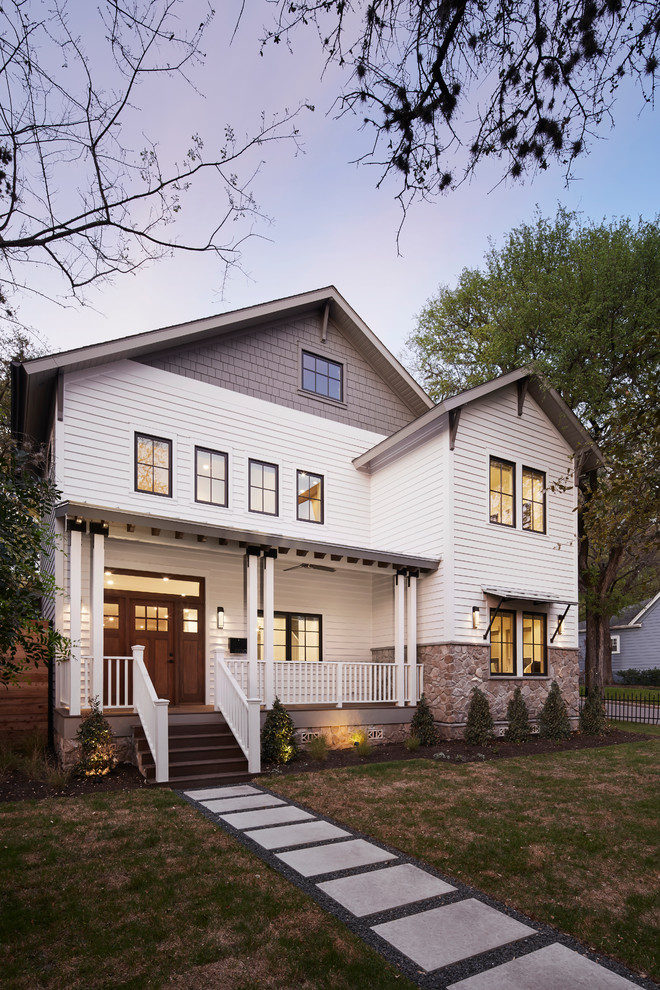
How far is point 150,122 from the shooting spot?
526cm

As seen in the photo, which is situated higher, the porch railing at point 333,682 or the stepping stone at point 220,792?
the porch railing at point 333,682

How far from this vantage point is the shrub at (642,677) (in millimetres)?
29141

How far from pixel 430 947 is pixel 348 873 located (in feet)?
4.31

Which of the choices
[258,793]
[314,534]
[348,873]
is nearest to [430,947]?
[348,873]

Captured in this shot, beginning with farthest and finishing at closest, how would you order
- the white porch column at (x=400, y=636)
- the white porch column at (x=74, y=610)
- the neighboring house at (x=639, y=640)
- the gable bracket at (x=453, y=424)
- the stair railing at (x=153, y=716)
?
the neighboring house at (x=639, y=640), the gable bracket at (x=453, y=424), the white porch column at (x=400, y=636), the white porch column at (x=74, y=610), the stair railing at (x=153, y=716)

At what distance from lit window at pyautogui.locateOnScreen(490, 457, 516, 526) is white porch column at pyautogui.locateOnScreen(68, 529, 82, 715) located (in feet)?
26.0

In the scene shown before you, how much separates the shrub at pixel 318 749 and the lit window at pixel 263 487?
4.41 m

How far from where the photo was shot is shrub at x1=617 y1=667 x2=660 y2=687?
95.6 ft

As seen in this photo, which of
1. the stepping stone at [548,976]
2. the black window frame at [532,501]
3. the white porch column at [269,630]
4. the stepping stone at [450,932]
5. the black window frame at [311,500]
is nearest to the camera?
the stepping stone at [548,976]

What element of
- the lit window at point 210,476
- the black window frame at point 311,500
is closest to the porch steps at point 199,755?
the lit window at point 210,476

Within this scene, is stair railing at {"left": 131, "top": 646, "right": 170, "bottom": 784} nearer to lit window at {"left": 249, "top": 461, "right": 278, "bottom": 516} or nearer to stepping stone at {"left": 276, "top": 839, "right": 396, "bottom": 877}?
stepping stone at {"left": 276, "top": 839, "right": 396, "bottom": 877}

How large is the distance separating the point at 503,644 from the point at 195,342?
8.46 meters

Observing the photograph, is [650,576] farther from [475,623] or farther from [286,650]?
[286,650]

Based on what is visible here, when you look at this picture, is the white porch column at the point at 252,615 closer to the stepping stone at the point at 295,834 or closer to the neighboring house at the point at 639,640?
the stepping stone at the point at 295,834
